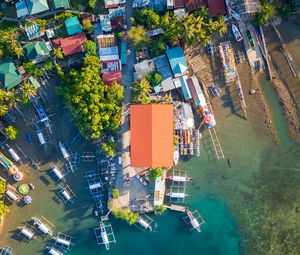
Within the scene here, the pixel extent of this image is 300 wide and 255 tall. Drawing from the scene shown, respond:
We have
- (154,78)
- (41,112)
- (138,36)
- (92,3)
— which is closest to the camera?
(138,36)

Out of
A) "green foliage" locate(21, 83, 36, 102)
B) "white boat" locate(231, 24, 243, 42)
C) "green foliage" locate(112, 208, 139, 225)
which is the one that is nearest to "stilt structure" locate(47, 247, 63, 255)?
"green foliage" locate(112, 208, 139, 225)

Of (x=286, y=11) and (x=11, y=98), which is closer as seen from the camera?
(x=286, y=11)

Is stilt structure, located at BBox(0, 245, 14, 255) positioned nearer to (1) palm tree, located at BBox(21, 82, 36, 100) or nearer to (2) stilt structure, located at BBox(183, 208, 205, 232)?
(1) palm tree, located at BBox(21, 82, 36, 100)

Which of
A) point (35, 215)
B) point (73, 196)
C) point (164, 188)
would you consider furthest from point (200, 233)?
point (35, 215)

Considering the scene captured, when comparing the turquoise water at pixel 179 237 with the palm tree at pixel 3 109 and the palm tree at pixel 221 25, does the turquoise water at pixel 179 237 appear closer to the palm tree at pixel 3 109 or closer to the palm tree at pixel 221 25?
the palm tree at pixel 3 109

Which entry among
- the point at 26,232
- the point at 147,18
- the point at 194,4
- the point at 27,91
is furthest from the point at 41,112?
the point at 194,4

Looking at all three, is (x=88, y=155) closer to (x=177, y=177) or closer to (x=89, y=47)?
(x=177, y=177)

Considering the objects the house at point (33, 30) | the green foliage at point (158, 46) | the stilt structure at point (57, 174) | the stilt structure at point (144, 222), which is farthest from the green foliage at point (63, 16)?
the stilt structure at point (144, 222)

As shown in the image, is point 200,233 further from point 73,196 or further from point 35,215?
point 35,215
